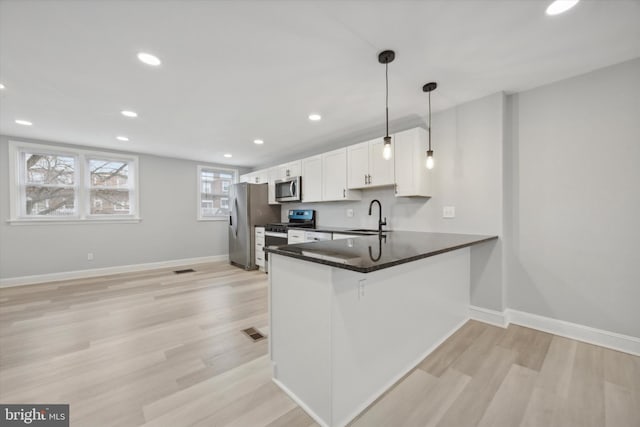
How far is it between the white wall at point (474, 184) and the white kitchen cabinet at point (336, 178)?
988 millimetres

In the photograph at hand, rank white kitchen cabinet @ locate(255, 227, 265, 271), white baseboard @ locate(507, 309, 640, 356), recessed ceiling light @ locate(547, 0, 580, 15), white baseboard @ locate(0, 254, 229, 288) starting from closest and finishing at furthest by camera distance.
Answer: recessed ceiling light @ locate(547, 0, 580, 15) < white baseboard @ locate(507, 309, 640, 356) < white baseboard @ locate(0, 254, 229, 288) < white kitchen cabinet @ locate(255, 227, 265, 271)

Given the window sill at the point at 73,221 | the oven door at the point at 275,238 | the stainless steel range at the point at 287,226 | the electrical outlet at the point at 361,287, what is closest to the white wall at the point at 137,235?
the window sill at the point at 73,221

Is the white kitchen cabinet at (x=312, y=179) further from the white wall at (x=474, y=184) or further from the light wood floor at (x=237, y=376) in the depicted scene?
the light wood floor at (x=237, y=376)

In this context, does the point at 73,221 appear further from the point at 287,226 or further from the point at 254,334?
the point at 254,334

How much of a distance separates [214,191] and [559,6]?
20.5 feet

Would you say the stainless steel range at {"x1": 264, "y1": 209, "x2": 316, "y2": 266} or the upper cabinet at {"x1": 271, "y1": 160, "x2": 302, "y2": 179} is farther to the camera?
the upper cabinet at {"x1": 271, "y1": 160, "x2": 302, "y2": 179}

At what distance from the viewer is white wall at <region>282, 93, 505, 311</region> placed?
8.32ft

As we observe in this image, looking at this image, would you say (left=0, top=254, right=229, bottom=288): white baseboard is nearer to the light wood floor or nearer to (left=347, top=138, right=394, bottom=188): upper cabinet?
the light wood floor

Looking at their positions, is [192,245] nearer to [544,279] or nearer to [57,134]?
[57,134]

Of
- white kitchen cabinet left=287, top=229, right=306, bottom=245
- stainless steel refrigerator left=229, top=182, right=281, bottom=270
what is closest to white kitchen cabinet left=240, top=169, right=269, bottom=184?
stainless steel refrigerator left=229, top=182, right=281, bottom=270

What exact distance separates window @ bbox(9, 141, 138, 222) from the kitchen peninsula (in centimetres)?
484

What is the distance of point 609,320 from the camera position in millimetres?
2111

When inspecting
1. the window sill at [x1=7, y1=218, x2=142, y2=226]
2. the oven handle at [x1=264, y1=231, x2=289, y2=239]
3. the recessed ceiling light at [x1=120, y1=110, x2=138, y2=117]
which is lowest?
the oven handle at [x1=264, y1=231, x2=289, y2=239]

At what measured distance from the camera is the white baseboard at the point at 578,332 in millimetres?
2029
